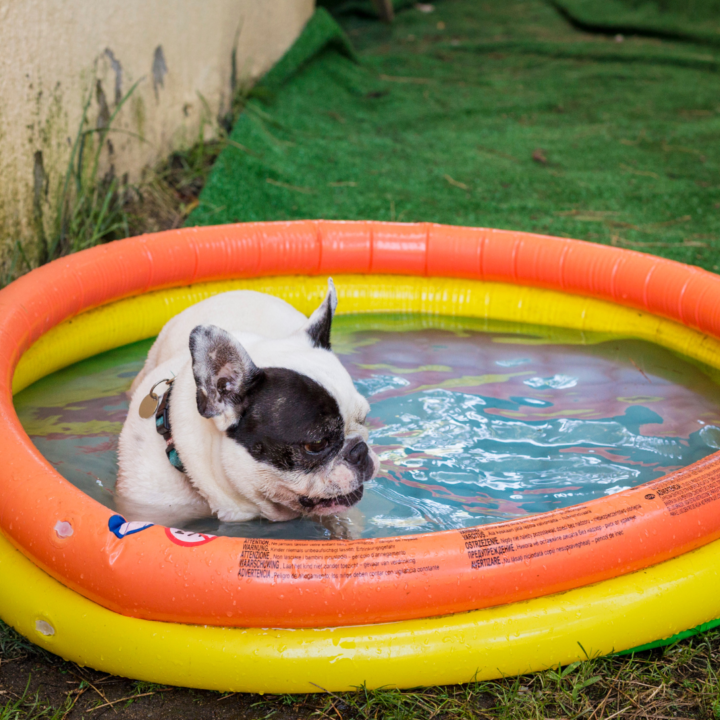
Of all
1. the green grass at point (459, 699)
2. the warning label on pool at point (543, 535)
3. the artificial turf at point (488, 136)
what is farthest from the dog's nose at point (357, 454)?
the artificial turf at point (488, 136)

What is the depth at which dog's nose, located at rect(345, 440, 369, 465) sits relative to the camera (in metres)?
2.20

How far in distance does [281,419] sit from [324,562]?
420 mm

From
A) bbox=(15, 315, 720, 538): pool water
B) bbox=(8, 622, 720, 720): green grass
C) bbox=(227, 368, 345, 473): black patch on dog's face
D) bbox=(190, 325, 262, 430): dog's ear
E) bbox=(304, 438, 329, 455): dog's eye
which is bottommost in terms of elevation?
bbox=(15, 315, 720, 538): pool water

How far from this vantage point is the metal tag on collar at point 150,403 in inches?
94.9

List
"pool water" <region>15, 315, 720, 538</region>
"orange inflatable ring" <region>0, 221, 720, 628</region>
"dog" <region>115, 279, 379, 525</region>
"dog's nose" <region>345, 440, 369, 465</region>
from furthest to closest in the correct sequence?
1. "pool water" <region>15, 315, 720, 538</region>
2. "dog's nose" <region>345, 440, 369, 465</region>
3. "dog" <region>115, 279, 379, 525</region>
4. "orange inflatable ring" <region>0, 221, 720, 628</region>

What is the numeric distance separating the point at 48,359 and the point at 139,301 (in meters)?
0.57

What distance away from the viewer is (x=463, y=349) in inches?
151

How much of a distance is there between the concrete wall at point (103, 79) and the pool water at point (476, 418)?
3.43 ft

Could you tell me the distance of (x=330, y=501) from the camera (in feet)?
7.38

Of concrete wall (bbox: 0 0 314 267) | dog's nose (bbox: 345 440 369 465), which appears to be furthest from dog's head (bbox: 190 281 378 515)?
concrete wall (bbox: 0 0 314 267)

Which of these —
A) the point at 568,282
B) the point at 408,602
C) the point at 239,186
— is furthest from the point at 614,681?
the point at 239,186

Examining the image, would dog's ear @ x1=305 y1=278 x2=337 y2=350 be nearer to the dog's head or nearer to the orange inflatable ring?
the dog's head

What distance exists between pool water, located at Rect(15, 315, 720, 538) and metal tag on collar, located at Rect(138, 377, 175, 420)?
35 centimetres

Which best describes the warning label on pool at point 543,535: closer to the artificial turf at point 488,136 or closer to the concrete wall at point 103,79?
the concrete wall at point 103,79
